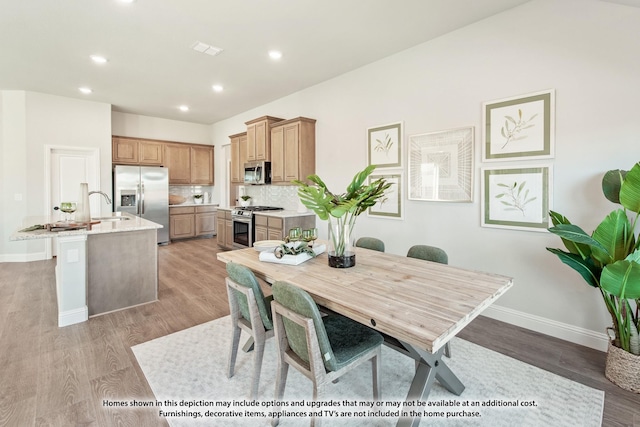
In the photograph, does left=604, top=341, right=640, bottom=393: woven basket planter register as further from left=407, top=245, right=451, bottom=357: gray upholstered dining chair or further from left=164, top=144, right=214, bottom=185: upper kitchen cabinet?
left=164, top=144, right=214, bottom=185: upper kitchen cabinet

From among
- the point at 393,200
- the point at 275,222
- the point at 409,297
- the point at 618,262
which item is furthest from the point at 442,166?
the point at 275,222

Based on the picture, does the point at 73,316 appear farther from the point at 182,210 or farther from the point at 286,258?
the point at 182,210

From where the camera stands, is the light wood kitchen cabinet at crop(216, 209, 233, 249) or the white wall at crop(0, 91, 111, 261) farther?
the light wood kitchen cabinet at crop(216, 209, 233, 249)

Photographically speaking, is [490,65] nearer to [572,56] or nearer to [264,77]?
[572,56]

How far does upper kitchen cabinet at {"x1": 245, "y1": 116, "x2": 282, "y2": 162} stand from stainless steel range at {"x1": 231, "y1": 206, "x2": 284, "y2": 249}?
968 millimetres

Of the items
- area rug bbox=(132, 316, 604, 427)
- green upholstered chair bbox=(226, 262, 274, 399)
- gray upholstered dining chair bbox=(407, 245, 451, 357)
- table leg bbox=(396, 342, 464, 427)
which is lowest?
area rug bbox=(132, 316, 604, 427)

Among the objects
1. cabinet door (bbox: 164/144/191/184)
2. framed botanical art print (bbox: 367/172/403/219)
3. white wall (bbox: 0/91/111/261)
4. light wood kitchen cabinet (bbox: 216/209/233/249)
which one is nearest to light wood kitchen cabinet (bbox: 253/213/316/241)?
light wood kitchen cabinet (bbox: 216/209/233/249)

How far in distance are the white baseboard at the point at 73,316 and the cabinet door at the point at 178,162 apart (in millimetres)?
4681

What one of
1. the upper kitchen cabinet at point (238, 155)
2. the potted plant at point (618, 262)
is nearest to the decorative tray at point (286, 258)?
the potted plant at point (618, 262)

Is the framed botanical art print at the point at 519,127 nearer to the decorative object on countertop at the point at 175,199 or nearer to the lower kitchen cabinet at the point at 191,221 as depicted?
the lower kitchen cabinet at the point at 191,221

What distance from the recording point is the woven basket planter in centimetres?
190

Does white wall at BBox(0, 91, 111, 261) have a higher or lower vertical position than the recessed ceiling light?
lower

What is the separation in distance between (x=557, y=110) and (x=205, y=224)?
7.10 meters

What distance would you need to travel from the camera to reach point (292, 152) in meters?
4.84
